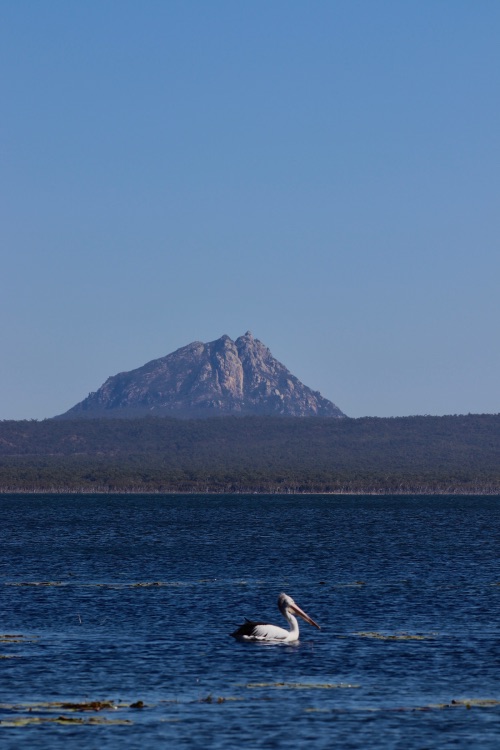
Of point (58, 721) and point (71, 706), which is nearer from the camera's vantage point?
point (58, 721)

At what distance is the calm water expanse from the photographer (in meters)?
31.8

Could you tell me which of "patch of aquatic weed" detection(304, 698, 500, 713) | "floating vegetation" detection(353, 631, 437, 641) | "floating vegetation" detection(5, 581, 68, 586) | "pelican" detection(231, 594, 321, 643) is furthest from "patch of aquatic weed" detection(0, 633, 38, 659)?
"floating vegetation" detection(5, 581, 68, 586)

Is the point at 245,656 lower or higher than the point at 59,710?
higher

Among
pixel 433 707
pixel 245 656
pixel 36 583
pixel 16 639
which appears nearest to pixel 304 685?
pixel 433 707

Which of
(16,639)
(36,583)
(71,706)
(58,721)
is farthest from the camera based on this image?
(36,583)

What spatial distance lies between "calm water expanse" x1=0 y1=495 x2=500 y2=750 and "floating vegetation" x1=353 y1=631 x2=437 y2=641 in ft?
0.23

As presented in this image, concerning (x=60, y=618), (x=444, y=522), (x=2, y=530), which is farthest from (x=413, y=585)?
(x=444, y=522)

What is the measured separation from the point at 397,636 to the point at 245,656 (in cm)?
688

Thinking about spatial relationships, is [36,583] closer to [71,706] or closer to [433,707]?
[71,706]

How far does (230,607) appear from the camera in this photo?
58.3 meters

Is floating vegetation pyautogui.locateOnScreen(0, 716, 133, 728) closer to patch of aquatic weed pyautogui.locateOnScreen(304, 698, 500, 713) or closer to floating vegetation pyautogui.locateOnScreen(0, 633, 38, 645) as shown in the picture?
patch of aquatic weed pyautogui.locateOnScreen(304, 698, 500, 713)

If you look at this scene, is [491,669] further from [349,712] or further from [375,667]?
[349,712]

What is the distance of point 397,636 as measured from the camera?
157 ft

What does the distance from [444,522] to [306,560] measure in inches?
3652
